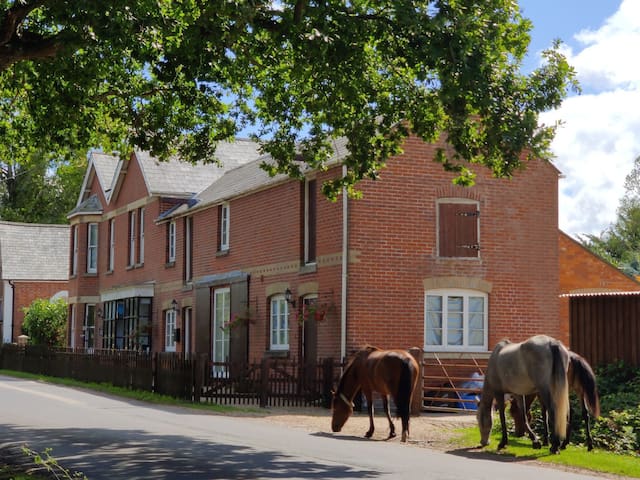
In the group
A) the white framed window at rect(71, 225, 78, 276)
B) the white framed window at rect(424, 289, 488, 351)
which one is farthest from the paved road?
the white framed window at rect(71, 225, 78, 276)

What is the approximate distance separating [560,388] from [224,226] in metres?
20.2

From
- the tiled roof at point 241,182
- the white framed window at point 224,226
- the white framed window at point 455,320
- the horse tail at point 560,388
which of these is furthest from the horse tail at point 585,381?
the white framed window at point 224,226

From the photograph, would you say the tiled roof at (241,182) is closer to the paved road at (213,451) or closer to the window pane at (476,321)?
the window pane at (476,321)

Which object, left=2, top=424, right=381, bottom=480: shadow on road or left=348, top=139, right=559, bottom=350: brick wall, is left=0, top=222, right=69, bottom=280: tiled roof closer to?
left=348, top=139, right=559, bottom=350: brick wall

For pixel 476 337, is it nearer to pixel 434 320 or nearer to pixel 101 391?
pixel 434 320

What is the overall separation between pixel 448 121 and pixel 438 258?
35.7 feet

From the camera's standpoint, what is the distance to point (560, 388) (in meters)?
15.1

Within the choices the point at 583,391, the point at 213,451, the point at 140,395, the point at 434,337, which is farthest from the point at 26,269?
the point at 583,391

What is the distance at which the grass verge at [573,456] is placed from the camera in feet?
46.0

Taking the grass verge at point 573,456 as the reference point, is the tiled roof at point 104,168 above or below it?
above

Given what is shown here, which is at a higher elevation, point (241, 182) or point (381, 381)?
point (241, 182)

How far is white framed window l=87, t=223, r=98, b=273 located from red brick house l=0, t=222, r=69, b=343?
1218cm

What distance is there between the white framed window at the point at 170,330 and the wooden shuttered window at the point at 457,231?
1344 centimetres

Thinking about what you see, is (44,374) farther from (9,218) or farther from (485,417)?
(9,218)
